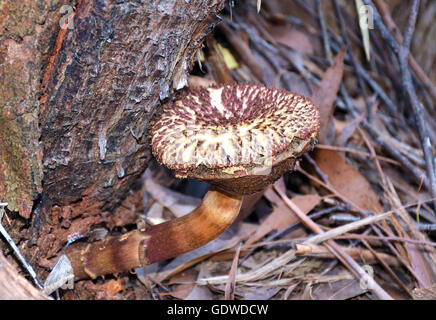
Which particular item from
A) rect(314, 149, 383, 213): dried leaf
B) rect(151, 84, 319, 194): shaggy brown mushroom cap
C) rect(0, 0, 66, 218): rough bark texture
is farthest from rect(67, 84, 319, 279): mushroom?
rect(314, 149, 383, 213): dried leaf

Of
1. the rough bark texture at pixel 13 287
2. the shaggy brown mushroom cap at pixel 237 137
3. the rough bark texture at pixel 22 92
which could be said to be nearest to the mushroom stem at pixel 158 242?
the shaggy brown mushroom cap at pixel 237 137

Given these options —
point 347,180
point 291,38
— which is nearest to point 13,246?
point 347,180

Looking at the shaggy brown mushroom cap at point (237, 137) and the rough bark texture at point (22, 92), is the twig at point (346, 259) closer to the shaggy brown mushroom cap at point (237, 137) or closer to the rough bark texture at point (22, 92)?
the shaggy brown mushroom cap at point (237, 137)

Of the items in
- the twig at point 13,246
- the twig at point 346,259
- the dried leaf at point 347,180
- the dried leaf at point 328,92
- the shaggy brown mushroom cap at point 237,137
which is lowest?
the twig at point 346,259

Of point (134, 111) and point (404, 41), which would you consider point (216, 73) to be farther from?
point (404, 41)

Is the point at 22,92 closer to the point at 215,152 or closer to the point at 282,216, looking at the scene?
the point at 215,152
